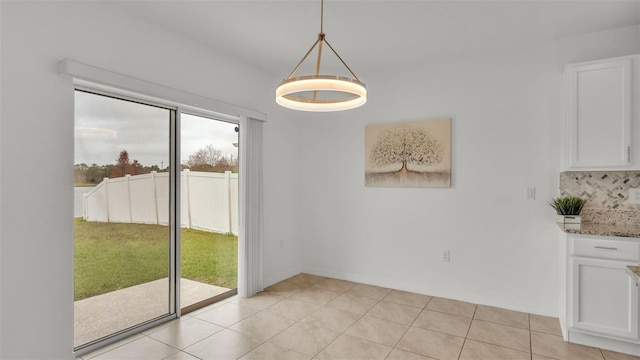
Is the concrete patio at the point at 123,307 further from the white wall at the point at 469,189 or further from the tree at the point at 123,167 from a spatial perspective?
the white wall at the point at 469,189

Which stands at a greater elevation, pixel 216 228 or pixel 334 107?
pixel 334 107

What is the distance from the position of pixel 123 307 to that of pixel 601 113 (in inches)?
173

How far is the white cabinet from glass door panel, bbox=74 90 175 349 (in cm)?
356

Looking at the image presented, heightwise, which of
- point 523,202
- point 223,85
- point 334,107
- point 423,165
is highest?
point 223,85

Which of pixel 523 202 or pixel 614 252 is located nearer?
pixel 614 252

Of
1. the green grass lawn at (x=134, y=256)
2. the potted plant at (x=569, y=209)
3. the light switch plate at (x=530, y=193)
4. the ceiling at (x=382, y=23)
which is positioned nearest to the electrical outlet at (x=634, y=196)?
the potted plant at (x=569, y=209)

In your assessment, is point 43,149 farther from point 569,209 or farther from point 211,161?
point 569,209

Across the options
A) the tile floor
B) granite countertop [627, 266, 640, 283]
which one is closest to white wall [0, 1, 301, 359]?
the tile floor

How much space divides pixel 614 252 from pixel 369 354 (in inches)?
82.1

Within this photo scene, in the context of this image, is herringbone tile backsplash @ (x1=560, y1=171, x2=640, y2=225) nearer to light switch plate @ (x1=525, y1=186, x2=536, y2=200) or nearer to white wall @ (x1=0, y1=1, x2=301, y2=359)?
light switch plate @ (x1=525, y1=186, x2=536, y2=200)

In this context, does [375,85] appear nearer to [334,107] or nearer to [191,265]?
[334,107]

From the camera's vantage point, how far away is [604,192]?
3.15 m

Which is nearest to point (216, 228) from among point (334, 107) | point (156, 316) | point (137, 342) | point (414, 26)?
point (156, 316)

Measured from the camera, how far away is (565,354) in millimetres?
2645
